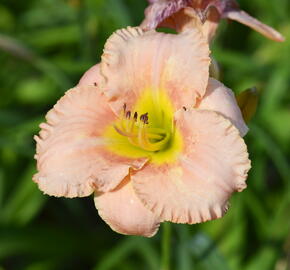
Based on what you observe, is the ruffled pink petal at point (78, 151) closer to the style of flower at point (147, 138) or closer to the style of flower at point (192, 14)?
the style of flower at point (147, 138)

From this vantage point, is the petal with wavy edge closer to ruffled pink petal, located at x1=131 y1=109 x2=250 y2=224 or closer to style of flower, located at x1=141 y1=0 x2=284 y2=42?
style of flower, located at x1=141 y1=0 x2=284 y2=42

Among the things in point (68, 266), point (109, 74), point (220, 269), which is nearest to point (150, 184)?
point (109, 74)

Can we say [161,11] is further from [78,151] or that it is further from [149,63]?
[78,151]

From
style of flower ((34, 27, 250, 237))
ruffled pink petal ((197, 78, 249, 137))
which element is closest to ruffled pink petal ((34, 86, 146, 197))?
style of flower ((34, 27, 250, 237))

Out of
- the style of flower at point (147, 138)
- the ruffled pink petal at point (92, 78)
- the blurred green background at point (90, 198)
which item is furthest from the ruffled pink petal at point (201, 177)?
the blurred green background at point (90, 198)

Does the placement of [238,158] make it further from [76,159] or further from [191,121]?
[76,159]

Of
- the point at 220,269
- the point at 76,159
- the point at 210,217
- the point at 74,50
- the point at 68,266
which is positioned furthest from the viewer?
the point at 74,50

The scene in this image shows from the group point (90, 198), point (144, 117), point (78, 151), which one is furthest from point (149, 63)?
point (90, 198)
